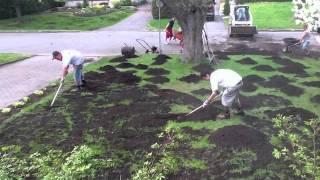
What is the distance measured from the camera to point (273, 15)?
3100cm

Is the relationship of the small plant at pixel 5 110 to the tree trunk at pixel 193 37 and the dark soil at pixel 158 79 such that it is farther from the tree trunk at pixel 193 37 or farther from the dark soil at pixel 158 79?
the tree trunk at pixel 193 37

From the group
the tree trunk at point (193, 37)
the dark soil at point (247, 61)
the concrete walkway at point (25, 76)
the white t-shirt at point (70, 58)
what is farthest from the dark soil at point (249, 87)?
the concrete walkway at point (25, 76)

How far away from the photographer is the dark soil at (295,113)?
425 inches

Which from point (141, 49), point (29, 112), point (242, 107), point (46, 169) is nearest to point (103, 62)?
point (141, 49)

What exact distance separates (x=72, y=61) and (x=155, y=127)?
12.6ft

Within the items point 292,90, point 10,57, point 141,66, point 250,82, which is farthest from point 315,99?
point 10,57

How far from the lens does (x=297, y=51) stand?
19234 millimetres

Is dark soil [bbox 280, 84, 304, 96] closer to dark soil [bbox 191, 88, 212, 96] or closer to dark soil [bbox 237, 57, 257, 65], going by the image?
dark soil [bbox 191, 88, 212, 96]

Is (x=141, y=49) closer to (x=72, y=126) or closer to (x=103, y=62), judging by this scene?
(x=103, y=62)

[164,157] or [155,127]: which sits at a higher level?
[164,157]

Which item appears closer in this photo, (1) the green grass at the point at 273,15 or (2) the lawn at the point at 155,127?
(2) the lawn at the point at 155,127

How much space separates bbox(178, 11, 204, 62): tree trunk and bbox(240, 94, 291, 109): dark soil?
4.78 meters

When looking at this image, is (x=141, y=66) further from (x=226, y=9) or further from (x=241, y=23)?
(x=226, y=9)

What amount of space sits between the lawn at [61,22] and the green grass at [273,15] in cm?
1021
